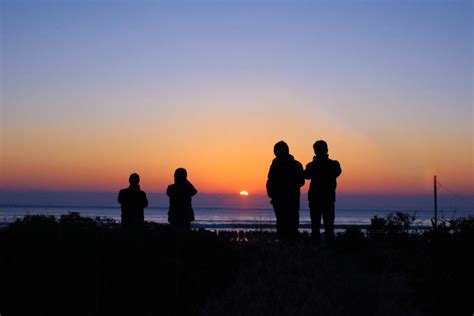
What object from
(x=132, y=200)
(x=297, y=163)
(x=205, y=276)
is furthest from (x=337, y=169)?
(x=205, y=276)

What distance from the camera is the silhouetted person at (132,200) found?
14.2 metres

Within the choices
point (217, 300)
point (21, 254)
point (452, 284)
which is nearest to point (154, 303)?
point (217, 300)

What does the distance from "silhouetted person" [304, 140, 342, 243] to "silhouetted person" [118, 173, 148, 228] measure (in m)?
3.65

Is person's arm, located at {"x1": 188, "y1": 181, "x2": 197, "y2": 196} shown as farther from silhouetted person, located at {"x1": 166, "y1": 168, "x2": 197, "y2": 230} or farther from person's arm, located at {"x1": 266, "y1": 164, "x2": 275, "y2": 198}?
person's arm, located at {"x1": 266, "y1": 164, "x2": 275, "y2": 198}

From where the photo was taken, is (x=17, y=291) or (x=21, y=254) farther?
(x=21, y=254)

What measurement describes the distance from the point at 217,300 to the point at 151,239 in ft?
6.43

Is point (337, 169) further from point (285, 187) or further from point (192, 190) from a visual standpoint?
point (192, 190)

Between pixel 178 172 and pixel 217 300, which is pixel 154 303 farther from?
pixel 178 172

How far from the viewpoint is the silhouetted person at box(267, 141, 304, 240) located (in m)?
13.5

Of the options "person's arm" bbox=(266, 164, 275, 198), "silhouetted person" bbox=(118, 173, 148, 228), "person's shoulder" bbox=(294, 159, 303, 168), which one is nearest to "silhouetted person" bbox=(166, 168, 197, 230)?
"silhouetted person" bbox=(118, 173, 148, 228)

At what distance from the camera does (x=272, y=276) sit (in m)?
9.73

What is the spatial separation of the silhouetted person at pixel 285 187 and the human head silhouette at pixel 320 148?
1.48 feet

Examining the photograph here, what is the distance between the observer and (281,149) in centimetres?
1350

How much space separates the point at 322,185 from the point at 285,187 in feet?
2.48
